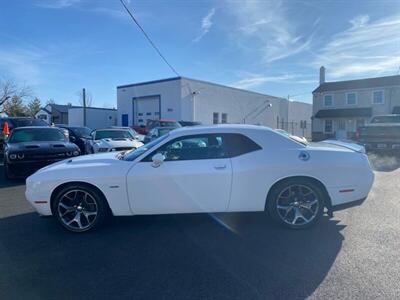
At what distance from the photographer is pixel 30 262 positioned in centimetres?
367

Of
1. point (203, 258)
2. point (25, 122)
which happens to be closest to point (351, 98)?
point (25, 122)

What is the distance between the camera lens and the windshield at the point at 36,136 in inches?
378

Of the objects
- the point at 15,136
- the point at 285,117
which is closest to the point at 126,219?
the point at 15,136

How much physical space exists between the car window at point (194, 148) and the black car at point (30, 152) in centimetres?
543

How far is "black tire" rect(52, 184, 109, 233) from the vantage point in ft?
14.9

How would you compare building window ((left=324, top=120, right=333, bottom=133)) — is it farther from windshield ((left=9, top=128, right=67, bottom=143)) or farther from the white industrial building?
windshield ((left=9, top=128, right=67, bottom=143))

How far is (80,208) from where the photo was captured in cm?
460

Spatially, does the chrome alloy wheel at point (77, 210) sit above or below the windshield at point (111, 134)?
below

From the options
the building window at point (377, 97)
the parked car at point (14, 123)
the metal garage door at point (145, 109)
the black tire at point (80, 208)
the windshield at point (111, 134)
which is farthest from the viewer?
the metal garage door at point (145, 109)

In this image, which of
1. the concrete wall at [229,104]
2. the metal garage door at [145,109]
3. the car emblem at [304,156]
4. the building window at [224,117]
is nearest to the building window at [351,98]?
the concrete wall at [229,104]

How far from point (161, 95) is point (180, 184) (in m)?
28.7

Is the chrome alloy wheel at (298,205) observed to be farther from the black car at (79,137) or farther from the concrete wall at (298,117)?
the concrete wall at (298,117)

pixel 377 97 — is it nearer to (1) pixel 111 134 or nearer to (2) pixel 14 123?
(1) pixel 111 134

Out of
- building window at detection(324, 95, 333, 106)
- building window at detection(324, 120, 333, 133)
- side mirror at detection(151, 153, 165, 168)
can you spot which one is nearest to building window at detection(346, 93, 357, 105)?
building window at detection(324, 95, 333, 106)
